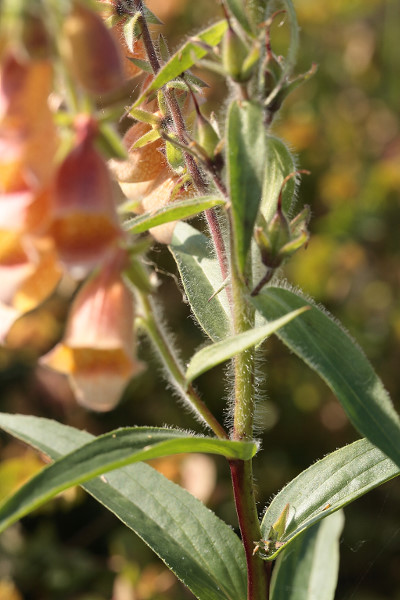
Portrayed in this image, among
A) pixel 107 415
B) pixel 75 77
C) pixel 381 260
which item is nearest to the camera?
pixel 75 77

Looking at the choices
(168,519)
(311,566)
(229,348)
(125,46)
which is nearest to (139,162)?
(125,46)

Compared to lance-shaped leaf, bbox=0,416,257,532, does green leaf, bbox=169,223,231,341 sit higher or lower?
lower

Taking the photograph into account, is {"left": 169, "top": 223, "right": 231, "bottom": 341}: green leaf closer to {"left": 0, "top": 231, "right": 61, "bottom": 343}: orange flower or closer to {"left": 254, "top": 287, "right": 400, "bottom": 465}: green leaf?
Result: {"left": 254, "top": 287, "right": 400, "bottom": 465}: green leaf

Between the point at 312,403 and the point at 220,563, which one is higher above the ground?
the point at 220,563

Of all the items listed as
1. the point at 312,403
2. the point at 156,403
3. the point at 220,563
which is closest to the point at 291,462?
the point at 312,403

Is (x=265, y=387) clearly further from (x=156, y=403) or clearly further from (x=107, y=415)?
(x=107, y=415)

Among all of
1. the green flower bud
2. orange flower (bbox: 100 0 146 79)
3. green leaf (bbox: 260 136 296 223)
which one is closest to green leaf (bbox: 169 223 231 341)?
green leaf (bbox: 260 136 296 223)
